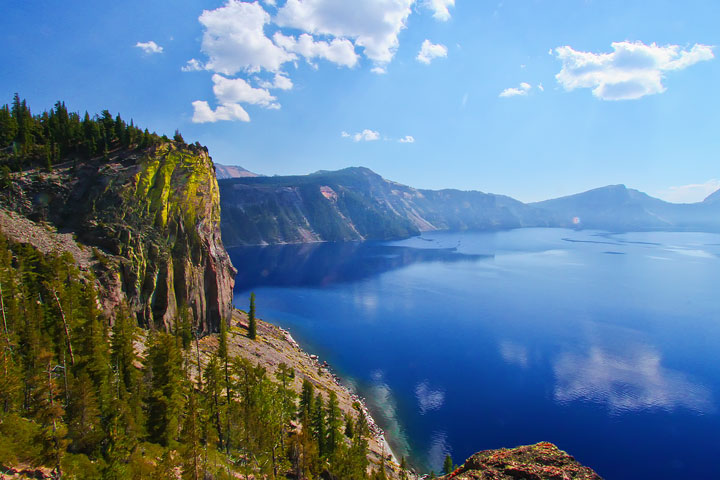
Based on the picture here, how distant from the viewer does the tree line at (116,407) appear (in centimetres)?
2423

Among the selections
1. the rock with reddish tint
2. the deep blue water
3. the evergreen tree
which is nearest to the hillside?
the evergreen tree

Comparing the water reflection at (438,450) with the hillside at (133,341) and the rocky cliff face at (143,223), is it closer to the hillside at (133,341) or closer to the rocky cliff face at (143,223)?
the hillside at (133,341)

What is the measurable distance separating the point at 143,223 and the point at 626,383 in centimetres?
10243

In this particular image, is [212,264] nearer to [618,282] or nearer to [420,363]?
[420,363]

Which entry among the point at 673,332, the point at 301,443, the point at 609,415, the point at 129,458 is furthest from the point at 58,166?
the point at 673,332

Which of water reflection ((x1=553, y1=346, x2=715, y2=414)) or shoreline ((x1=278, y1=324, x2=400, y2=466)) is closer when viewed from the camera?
shoreline ((x1=278, y1=324, x2=400, y2=466))

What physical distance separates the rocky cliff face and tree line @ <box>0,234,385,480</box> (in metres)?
10.2

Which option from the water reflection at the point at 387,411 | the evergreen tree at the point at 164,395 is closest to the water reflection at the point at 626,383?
the water reflection at the point at 387,411

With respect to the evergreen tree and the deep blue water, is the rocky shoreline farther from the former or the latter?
the evergreen tree

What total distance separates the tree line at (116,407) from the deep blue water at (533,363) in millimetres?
24719

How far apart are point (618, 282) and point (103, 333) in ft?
664

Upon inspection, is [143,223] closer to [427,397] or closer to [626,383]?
[427,397]

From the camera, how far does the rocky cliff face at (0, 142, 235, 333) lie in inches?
2190

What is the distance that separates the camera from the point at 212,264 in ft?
260
